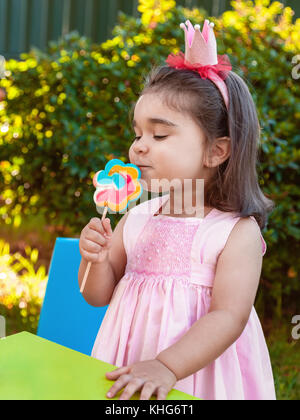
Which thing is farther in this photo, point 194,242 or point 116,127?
point 116,127

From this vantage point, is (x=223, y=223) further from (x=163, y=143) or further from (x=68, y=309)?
(x=68, y=309)

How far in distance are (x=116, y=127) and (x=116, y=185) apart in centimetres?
197

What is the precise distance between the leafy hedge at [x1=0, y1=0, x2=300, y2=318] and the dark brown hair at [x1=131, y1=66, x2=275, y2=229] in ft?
5.06

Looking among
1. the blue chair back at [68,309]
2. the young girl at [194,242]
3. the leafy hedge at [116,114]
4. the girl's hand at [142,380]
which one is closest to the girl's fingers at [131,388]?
the girl's hand at [142,380]

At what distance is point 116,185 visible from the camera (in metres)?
1.29

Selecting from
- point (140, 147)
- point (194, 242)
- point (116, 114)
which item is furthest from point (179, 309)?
point (116, 114)

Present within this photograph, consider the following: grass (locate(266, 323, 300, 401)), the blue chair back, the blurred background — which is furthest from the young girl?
the blurred background

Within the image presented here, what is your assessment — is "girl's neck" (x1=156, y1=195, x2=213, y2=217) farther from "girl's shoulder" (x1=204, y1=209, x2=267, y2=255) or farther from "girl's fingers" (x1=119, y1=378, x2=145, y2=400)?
"girl's fingers" (x1=119, y1=378, x2=145, y2=400)

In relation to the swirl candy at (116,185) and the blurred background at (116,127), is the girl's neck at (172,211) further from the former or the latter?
the blurred background at (116,127)

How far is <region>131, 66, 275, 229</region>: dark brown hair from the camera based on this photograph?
1382 millimetres

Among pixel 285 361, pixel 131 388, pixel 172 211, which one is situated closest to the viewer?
pixel 131 388

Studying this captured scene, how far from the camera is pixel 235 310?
4.05ft

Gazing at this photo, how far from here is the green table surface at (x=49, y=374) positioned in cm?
87

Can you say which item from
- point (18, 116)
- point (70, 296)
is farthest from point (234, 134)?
point (18, 116)
